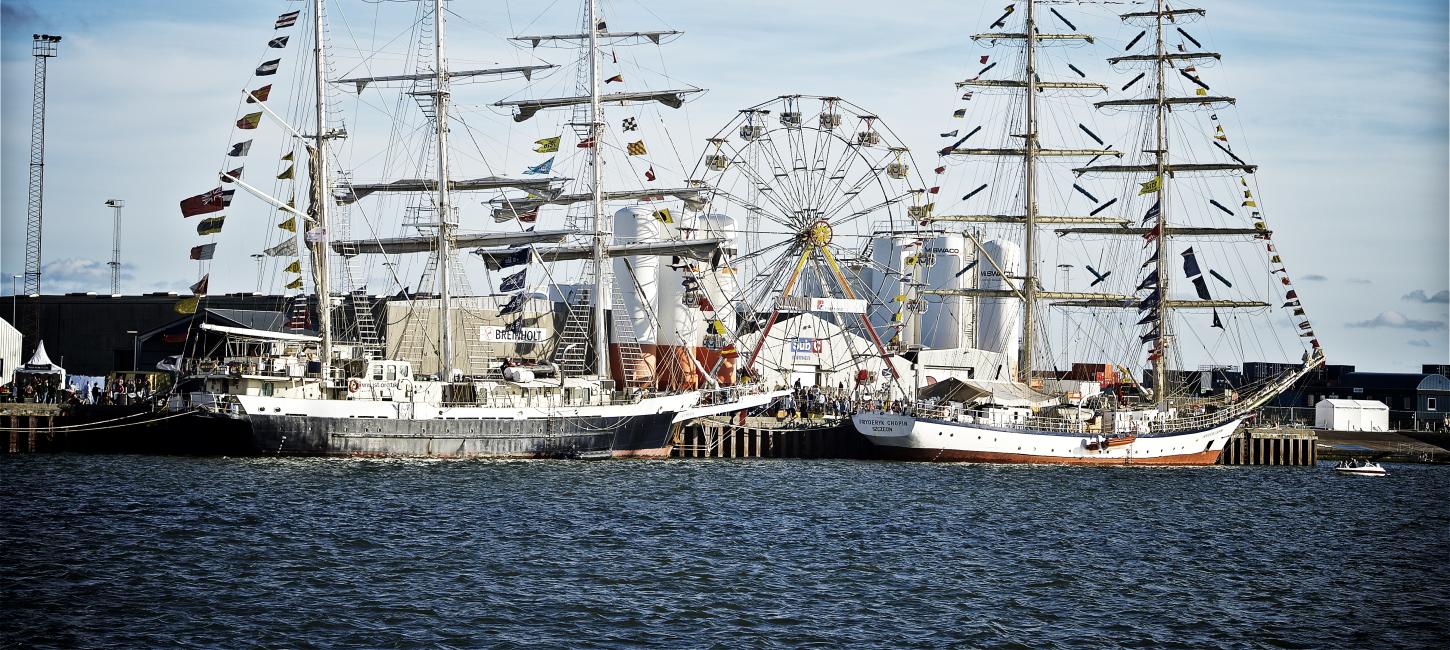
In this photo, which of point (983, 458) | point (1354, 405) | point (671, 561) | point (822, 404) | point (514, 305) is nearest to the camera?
point (671, 561)

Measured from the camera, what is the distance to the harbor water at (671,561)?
2955 cm

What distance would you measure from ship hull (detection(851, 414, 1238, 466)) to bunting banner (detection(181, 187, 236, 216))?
95.7 feet

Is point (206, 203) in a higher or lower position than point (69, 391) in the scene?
higher

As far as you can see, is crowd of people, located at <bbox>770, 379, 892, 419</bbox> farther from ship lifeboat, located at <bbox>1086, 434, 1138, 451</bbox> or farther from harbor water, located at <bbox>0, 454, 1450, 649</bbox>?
harbor water, located at <bbox>0, 454, 1450, 649</bbox>

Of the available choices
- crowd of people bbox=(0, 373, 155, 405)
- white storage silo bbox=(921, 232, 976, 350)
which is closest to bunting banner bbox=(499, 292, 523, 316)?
crowd of people bbox=(0, 373, 155, 405)

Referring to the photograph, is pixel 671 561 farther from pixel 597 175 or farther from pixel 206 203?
pixel 597 175

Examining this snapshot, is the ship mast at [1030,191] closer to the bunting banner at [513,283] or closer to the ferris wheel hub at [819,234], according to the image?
the ferris wheel hub at [819,234]

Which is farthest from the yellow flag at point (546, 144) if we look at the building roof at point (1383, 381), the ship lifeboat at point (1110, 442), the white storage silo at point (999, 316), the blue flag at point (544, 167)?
the building roof at point (1383, 381)

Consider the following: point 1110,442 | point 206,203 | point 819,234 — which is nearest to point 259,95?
point 206,203

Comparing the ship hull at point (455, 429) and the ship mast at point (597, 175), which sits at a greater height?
the ship mast at point (597, 175)

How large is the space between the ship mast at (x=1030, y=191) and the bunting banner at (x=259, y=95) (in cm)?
4244

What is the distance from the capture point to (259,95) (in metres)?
63.0

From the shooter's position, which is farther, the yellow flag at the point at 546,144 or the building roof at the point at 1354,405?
the building roof at the point at 1354,405

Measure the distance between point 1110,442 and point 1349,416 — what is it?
3783cm
